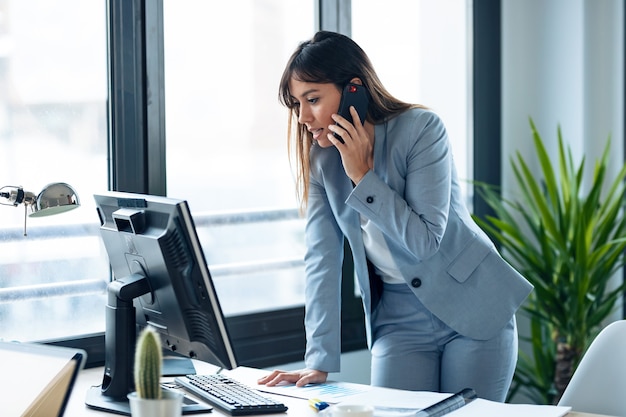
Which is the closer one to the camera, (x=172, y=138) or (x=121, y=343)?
(x=121, y=343)

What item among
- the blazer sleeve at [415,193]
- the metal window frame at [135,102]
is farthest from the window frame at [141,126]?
the blazer sleeve at [415,193]

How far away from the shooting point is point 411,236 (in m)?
2.01

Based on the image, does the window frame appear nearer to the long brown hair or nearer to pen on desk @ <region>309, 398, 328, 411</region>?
the long brown hair

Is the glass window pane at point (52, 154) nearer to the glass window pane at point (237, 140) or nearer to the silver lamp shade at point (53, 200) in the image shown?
the glass window pane at point (237, 140)

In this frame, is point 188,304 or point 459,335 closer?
point 188,304

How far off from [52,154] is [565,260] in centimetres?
191

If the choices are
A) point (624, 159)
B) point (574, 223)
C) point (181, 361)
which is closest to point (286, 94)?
point (181, 361)

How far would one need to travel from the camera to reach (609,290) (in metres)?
3.60

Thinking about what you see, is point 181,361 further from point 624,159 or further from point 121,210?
point 624,159

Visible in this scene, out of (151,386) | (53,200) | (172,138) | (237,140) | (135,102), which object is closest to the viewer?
(151,386)

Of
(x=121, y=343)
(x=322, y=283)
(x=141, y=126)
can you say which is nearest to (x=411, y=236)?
(x=322, y=283)

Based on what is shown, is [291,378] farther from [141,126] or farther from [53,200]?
[141,126]

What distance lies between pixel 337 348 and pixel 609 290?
190 centimetres

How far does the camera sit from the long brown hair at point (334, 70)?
2111mm
